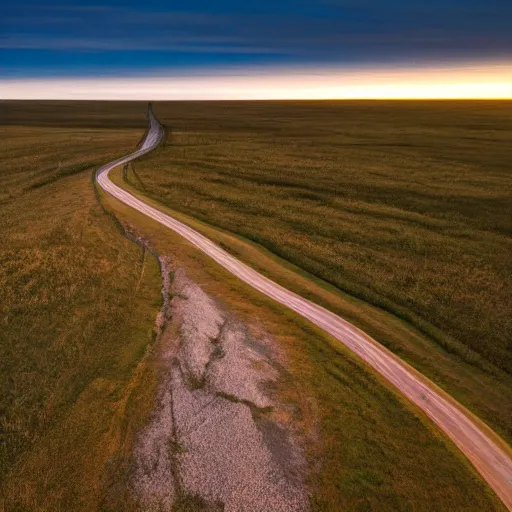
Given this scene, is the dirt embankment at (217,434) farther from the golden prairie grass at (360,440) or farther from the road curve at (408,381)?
the road curve at (408,381)

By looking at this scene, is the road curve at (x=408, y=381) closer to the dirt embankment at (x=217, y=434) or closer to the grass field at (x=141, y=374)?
the grass field at (x=141, y=374)

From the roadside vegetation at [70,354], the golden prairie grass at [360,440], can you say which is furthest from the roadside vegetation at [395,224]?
the roadside vegetation at [70,354]

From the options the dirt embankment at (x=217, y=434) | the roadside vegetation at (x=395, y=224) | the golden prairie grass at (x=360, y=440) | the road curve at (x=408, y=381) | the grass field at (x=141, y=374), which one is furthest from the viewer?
the roadside vegetation at (x=395, y=224)

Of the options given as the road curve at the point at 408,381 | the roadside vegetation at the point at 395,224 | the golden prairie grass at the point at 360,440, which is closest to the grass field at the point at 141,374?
the golden prairie grass at the point at 360,440

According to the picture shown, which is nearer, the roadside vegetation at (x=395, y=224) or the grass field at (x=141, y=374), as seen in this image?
the grass field at (x=141, y=374)

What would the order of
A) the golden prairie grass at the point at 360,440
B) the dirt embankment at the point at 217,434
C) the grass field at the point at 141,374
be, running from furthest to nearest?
1. the grass field at the point at 141,374
2. the golden prairie grass at the point at 360,440
3. the dirt embankment at the point at 217,434

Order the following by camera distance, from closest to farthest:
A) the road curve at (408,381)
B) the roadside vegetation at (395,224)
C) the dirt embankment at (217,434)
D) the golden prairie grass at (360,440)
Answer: the dirt embankment at (217,434)
the golden prairie grass at (360,440)
the road curve at (408,381)
the roadside vegetation at (395,224)

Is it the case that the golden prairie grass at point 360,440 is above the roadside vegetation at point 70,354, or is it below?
below

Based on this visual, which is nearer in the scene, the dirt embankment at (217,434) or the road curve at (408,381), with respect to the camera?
the dirt embankment at (217,434)

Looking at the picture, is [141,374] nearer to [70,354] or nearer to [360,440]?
[70,354]
